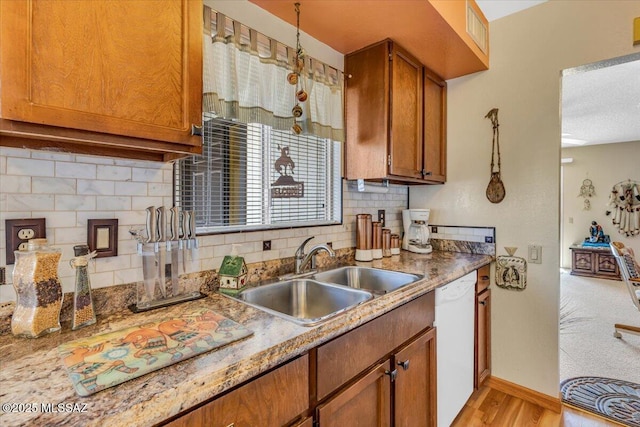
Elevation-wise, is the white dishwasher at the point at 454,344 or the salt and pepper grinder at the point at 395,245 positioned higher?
the salt and pepper grinder at the point at 395,245

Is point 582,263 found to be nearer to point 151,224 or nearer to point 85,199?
point 151,224

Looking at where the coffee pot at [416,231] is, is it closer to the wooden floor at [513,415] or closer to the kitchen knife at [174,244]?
the wooden floor at [513,415]

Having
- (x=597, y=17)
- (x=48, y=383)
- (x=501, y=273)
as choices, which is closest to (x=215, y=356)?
(x=48, y=383)

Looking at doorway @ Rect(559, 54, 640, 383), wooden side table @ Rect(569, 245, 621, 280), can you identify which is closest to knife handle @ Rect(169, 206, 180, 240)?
doorway @ Rect(559, 54, 640, 383)

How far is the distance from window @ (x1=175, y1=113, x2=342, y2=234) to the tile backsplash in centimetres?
12

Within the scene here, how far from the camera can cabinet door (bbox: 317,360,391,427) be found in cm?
102

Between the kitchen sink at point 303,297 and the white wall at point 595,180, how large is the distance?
7.10m

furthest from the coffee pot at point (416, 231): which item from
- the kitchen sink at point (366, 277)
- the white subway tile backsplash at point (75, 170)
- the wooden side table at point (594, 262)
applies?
the wooden side table at point (594, 262)

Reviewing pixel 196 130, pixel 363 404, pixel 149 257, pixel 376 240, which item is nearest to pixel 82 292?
pixel 149 257

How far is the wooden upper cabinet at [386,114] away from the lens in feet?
6.32

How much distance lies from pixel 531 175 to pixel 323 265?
1.56 meters

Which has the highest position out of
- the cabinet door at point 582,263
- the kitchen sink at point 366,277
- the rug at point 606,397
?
the kitchen sink at point 366,277

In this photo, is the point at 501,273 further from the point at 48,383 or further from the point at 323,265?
the point at 48,383

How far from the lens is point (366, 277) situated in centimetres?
192
